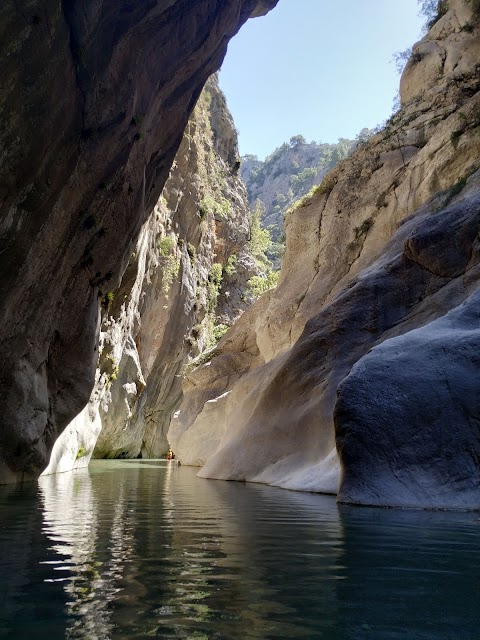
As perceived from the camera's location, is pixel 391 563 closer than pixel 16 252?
Yes

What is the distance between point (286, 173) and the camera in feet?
428

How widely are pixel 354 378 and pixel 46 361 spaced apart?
11.1 meters

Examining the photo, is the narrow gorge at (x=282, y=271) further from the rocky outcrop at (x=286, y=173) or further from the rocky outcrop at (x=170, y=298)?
the rocky outcrop at (x=286, y=173)

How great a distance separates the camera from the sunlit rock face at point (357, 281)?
13.0 metres

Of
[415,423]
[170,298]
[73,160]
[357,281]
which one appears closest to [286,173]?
[170,298]

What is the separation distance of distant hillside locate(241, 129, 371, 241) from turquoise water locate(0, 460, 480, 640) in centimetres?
10520

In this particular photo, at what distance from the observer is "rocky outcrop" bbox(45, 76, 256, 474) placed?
2802 cm

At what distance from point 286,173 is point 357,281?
119 metres

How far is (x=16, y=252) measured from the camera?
12805mm

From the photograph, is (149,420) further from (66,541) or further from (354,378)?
(66,541)

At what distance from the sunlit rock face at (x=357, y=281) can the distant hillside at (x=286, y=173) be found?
86.8 m

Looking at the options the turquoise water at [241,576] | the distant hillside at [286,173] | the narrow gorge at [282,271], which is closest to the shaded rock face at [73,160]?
the narrow gorge at [282,271]

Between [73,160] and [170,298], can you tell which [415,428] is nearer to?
[73,160]

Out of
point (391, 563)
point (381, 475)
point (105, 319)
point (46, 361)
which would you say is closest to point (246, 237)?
point (105, 319)
